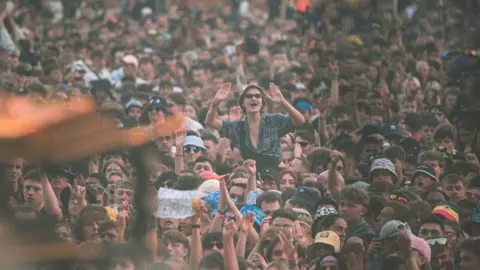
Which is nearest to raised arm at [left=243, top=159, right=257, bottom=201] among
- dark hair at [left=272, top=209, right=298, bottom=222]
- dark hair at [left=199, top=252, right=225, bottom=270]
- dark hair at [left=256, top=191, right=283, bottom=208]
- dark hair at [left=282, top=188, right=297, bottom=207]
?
dark hair at [left=282, top=188, right=297, bottom=207]

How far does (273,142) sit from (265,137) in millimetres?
106

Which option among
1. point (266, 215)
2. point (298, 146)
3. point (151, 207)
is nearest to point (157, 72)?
point (298, 146)

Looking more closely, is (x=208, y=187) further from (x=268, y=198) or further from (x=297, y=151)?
(x=297, y=151)

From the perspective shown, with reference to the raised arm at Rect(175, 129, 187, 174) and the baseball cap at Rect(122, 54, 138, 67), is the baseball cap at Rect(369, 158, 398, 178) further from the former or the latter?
the baseball cap at Rect(122, 54, 138, 67)

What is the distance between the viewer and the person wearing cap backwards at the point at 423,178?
13.5m

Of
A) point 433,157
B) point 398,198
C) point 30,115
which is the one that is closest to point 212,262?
point 398,198

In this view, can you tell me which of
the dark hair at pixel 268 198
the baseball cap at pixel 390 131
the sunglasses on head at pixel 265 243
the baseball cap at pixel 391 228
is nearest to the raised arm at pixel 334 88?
the baseball cap at pixel 390 131

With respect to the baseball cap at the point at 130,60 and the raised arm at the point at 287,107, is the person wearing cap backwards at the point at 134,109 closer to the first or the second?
the raised arm at the point at 287,107

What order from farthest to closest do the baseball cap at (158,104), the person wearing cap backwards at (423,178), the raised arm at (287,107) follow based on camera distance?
the baseball cap at (158,104), the person wearing cap backwards at (423,178), the raised arm at (287,107)

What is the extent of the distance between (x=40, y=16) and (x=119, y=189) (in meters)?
22.7

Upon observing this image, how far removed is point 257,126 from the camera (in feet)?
44.7

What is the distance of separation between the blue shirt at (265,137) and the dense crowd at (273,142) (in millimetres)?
14

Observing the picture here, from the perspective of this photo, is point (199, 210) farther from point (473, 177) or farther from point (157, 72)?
point (157, 72)

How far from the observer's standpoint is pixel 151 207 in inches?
237
